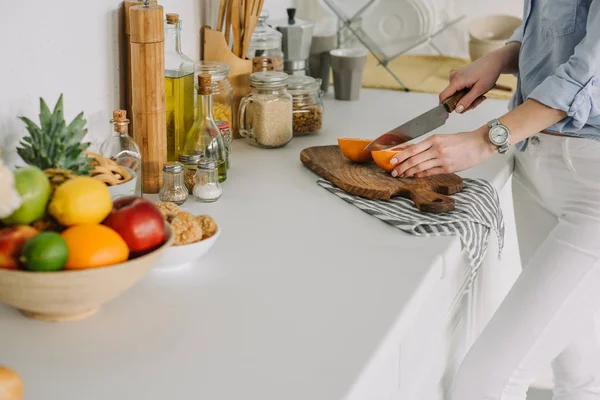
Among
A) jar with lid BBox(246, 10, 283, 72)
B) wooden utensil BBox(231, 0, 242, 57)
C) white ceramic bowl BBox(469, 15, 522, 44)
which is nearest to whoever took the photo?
wooden utensil BBox(231, 0, 242, 57)

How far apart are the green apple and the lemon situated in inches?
0.4

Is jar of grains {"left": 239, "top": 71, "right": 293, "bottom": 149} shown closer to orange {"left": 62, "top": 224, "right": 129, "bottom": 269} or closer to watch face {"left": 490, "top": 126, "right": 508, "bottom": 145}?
watch face {"left": 490, "top": 126, "right": 508, "bottom": 145}

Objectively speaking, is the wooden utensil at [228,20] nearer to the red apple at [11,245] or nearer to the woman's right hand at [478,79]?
the woman's right hand at [478,79]

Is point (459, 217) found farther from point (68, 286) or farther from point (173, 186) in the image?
point (68, 286)

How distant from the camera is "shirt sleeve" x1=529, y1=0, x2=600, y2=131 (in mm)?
1228

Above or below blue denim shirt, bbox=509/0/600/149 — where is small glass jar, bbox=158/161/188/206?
below

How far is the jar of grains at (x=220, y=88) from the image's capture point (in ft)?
5.17

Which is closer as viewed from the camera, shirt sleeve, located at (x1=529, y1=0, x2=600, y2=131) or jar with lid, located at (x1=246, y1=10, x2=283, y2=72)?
shirt sleeve, located at (x1=529, y1=0, x2=600, y2=131)

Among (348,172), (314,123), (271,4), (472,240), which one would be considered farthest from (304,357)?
(271,4)

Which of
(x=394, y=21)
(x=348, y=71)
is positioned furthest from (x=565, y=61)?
(x=394, y=21)

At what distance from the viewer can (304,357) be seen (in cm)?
85

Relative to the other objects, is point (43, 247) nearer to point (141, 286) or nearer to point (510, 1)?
point (141, 286)

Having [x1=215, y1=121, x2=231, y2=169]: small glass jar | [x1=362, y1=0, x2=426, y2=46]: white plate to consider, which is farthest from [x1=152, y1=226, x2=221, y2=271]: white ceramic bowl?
[x1=362, y1=0, x2=426, y2=46]: white plate

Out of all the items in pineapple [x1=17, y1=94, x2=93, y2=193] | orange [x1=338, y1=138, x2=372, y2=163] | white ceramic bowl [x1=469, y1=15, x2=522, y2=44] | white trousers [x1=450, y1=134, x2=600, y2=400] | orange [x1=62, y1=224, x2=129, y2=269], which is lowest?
white trousers [x1=450, y1=134, x2=600, y2=400]
